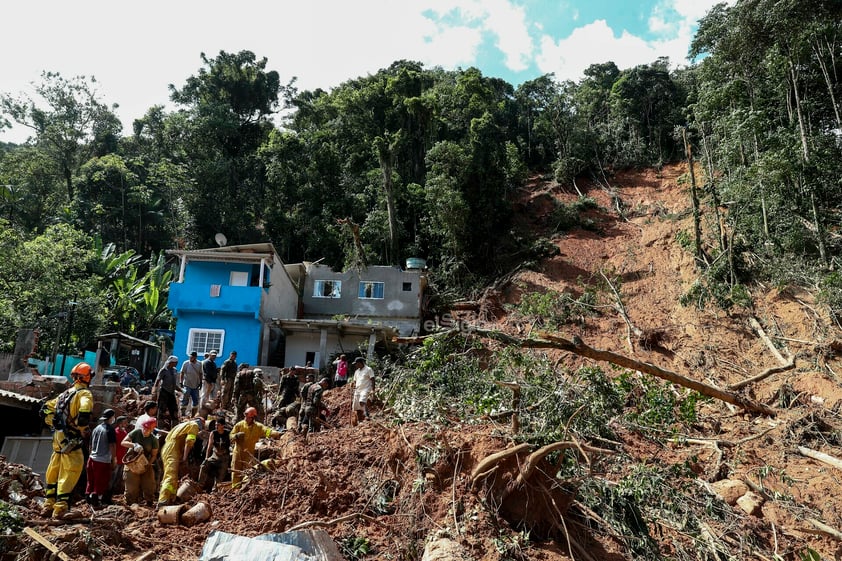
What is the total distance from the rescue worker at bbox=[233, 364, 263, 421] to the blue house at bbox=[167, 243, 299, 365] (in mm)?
9182

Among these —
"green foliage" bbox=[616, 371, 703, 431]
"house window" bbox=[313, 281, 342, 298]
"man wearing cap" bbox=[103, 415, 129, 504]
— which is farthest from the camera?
"house window" bbox=[313, 281, 342, 298]

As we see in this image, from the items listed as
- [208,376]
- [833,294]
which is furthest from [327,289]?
[833,294]

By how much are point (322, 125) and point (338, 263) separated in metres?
10.7

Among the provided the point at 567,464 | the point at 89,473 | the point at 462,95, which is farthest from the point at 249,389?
the point at 462,95

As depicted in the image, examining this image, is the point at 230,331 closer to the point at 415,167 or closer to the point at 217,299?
the point at 217,299

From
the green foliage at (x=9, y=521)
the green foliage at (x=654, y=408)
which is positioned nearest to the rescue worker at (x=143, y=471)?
the green foliage at (x=9, y=521)

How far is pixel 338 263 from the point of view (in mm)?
28109

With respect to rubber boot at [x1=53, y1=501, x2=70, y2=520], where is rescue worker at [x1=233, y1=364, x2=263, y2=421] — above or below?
above

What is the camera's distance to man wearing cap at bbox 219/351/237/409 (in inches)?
498

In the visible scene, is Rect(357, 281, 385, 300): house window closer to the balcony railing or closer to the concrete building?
the concrete building

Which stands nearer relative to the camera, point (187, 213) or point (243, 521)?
point (243, 521)

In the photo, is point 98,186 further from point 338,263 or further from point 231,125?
point 338,263

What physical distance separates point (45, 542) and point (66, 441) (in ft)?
5.21

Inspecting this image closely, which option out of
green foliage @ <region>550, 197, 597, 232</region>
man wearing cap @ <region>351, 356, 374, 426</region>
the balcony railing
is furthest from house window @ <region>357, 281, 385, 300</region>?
man wearing cap @ <region>351, 356, 374, 426</region>
